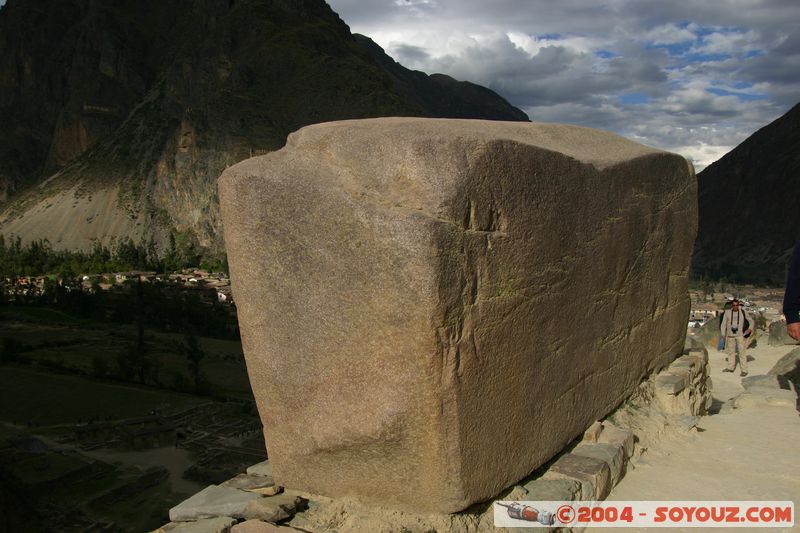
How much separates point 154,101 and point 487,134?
76119 millimetres

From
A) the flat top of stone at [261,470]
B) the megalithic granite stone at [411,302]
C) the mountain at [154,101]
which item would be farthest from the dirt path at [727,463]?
the mountain at [154,101]

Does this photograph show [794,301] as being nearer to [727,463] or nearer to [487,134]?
[727,463]

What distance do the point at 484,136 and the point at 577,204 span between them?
2.84 feet

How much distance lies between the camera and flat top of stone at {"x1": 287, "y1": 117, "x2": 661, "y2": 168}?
3393 millimetres

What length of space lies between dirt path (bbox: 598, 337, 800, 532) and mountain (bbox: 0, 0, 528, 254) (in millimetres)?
54699

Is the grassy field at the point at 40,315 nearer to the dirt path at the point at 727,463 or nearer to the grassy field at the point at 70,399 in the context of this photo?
the grassy field at the point at 70,399

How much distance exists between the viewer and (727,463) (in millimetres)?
4637

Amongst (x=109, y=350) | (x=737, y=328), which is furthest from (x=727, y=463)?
(x=109, y=350)

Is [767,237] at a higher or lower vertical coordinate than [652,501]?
higher

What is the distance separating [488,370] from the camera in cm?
331

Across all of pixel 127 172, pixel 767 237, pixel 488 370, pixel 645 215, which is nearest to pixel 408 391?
pixel 488 370

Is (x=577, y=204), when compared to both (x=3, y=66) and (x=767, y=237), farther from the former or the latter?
(x=3, y=66)

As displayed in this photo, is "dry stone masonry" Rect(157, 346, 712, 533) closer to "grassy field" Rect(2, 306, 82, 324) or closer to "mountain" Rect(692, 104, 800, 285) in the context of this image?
"grassy field" Rect(2, 306, 82, 324)

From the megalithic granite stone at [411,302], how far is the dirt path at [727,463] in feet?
2.29
